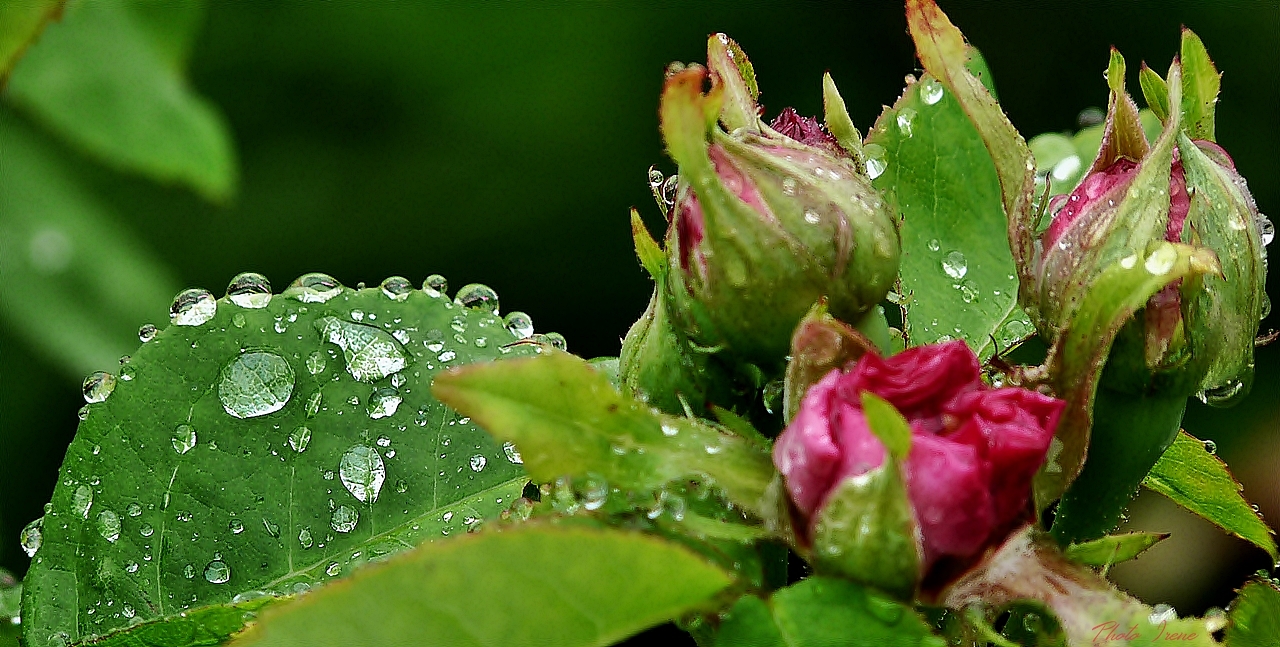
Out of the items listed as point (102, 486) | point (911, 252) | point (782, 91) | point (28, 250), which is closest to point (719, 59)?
point (911, 252)

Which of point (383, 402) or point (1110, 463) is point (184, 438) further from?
point (1110, 463)

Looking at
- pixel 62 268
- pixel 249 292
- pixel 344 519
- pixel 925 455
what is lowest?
pixel 62 268

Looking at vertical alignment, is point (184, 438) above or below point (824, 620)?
below

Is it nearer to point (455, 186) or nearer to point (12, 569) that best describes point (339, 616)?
point (12, 569)

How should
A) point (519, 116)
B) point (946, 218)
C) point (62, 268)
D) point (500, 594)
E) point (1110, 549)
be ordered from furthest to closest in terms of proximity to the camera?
point (519, 116), point (62, 268), point (946, 218), point (1110, 549), point (500, 594)

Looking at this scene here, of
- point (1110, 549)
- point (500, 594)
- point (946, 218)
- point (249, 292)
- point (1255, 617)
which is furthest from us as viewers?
point (946, 218)

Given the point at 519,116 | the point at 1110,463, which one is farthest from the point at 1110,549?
the point at 519,116
